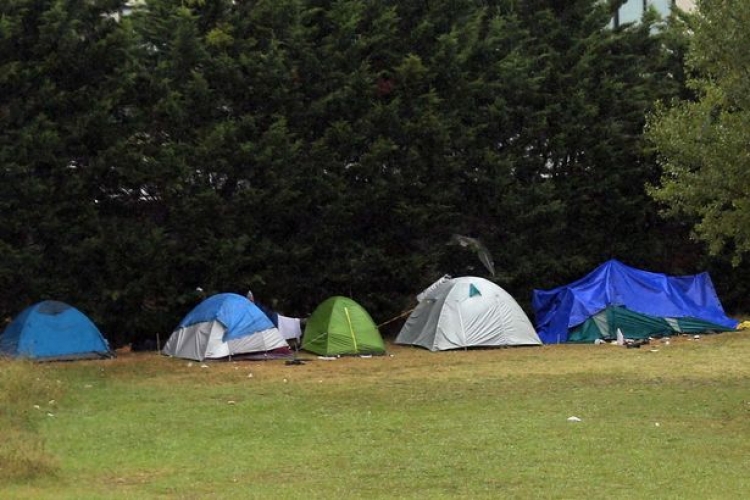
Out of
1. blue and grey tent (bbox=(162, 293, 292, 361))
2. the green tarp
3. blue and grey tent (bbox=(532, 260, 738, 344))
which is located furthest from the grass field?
blue and grey tent (bbox=(532, 260, 738, 344))

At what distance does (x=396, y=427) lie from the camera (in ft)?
39.7

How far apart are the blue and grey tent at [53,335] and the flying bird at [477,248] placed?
324 inches

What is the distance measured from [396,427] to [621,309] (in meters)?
10.4

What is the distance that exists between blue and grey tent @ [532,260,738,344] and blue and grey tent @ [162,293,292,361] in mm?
6184

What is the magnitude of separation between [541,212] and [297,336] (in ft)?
21.2

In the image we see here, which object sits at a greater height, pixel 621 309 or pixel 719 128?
pixel 719 128

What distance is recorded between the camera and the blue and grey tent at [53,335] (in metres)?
18.0

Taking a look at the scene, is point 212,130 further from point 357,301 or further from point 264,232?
point 357,301

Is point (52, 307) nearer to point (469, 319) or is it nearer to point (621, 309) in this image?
point (469, 319)

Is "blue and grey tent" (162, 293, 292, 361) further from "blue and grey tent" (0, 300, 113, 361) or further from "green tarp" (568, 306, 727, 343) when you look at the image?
"green tarp" (568, 306, 727, 343)

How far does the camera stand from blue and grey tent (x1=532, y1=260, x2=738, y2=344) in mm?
21297

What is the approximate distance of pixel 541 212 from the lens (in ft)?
75.8

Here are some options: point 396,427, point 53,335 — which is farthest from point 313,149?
point 396,427

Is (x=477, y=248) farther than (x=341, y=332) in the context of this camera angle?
Yes
